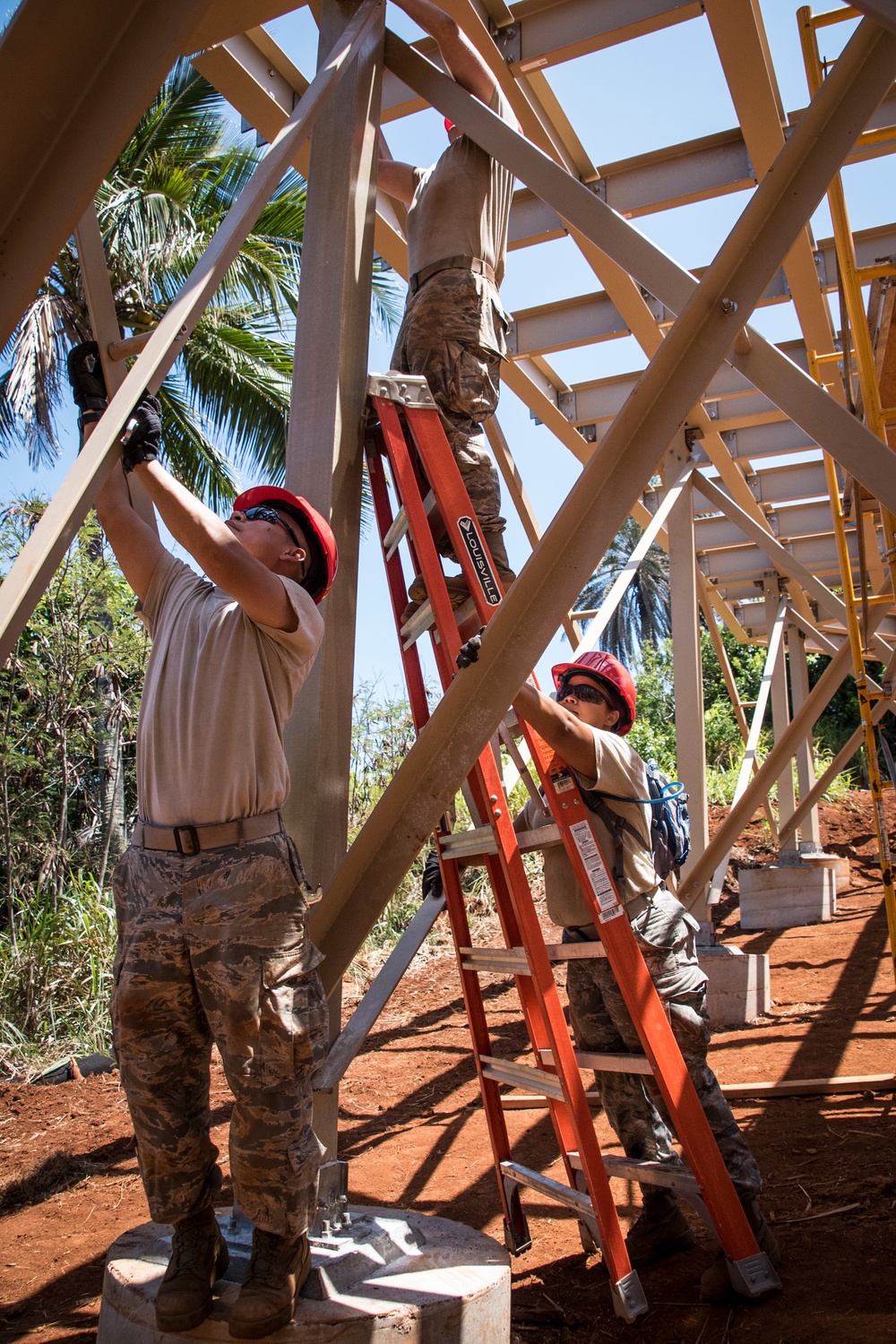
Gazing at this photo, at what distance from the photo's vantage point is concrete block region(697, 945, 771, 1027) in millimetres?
6805

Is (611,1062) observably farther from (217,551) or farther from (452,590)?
(217,551)

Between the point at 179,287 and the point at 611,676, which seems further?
the point at 179,287

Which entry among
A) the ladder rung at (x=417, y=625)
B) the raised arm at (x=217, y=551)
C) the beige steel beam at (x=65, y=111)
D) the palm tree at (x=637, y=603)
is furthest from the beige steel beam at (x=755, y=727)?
the palm tree at (x=637, y=603)

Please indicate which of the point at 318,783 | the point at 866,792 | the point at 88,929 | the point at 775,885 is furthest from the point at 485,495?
the point at 866,792

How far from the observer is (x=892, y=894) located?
5.45 meters

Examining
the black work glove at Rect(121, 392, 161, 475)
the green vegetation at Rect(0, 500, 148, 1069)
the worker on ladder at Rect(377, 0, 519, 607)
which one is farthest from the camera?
the green vegetation at Rect(0, 500, 148, 1069)

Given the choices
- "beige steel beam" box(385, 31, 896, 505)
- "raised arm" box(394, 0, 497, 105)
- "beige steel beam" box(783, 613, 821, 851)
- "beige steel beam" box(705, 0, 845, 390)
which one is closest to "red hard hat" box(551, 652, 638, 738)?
"beige steel beam" box(385, 31, 896, 505)

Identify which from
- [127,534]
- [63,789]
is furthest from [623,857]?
[63,789]

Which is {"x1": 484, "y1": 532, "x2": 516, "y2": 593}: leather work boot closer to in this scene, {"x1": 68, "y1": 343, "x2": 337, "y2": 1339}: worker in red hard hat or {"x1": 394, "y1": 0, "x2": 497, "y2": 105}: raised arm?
{"x1": 68, "y1": 343, "x2": 337, "y2": 1339}: worker in red hard hat

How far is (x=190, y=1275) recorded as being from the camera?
2131 millimetres

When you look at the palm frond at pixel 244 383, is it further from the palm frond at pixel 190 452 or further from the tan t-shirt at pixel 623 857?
the tan t-shirt at pixel 623 857

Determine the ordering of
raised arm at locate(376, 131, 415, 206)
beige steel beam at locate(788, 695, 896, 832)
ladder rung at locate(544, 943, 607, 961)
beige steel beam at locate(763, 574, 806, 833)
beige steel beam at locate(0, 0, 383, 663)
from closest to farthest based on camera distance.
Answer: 1. beige steel beam at locate(0, 0, 383, 663)
2. ladder rung at locate(544, 943, 607, 961)
3. raised arm at locate(376, 131, 415, 206)
4. beige steel beam at locate(788, 695, 896, 832)
5. beige steel beam at locate(763, 574, 806, 833)

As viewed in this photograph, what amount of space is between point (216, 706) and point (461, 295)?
6.01ft

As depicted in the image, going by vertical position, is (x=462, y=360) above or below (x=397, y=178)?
below
